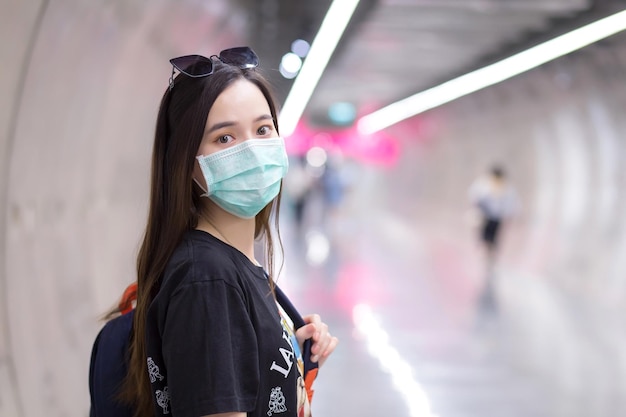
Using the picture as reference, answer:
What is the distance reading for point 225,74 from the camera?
2.16m

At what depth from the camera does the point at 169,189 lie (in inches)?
83.3

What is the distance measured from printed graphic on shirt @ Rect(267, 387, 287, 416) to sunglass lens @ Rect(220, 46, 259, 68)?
897mm

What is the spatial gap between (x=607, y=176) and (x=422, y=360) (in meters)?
9.76

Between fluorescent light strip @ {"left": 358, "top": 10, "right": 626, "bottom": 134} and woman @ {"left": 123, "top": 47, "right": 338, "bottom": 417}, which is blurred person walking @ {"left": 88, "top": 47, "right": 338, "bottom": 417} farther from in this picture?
fluorescent light strip @ {"left": 358, "top": 10, "right": 626, "bottom": 134}

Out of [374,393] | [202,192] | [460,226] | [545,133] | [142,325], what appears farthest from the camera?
[460,226]

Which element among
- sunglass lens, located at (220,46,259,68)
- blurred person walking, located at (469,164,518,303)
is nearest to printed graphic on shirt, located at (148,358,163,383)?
sunglass lens, located at (220,46,259,68)

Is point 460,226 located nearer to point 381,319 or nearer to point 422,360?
point 381,319

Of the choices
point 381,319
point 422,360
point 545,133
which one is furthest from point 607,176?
point 422,360

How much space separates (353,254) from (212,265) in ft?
47.0

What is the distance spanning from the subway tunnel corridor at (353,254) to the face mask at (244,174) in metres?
1.78

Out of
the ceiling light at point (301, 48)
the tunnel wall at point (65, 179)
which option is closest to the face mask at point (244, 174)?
the tunnel wall at point (65, 179)

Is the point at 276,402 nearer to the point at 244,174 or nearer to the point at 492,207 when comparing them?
the point at 244,174

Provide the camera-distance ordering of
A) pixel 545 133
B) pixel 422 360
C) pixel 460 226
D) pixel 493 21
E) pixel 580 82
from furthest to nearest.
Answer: pixel 460 226, pixel 545 133, pixel 580 82, pixel 493 21, pixel 422 360

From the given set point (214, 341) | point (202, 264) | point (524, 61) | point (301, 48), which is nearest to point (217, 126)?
point (202, 264)
